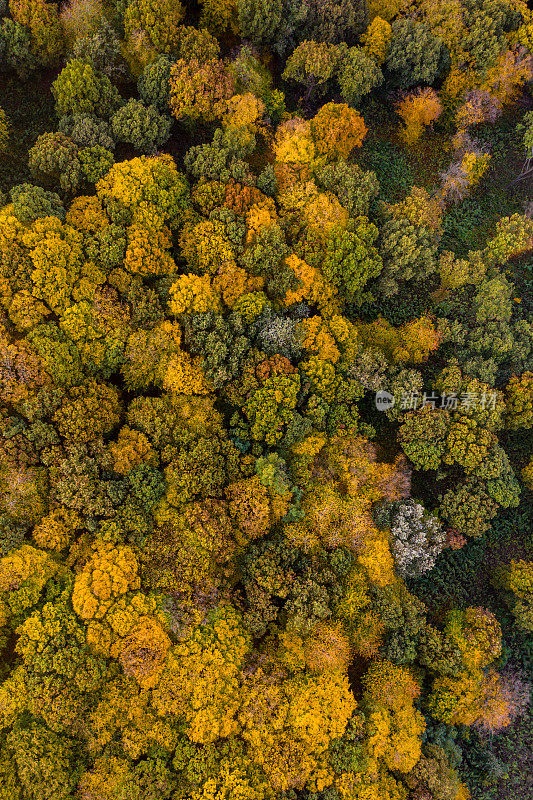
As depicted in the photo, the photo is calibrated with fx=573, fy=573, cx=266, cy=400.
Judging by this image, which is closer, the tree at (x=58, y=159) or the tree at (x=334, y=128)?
the tree at (x=58, y=159)

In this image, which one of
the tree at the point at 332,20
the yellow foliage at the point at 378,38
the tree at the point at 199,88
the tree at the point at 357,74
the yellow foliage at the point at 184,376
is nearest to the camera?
the yellow foliage at the point at 184,376

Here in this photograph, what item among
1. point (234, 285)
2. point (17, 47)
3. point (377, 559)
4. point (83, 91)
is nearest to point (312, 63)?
point (83, 91)

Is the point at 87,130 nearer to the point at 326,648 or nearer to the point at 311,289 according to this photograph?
the point at 311,289

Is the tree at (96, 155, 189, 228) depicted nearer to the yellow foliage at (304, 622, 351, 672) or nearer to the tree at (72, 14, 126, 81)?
the tree at (72, 14, 126, 81)

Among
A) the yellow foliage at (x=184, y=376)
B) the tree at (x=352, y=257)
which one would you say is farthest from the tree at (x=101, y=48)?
the yellow foliage at (x=184, y=376)

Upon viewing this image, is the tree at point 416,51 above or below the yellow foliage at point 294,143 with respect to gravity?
above

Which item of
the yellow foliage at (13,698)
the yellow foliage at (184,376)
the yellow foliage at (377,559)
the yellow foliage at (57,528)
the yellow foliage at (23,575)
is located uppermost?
the yellow foliage at (184,376)

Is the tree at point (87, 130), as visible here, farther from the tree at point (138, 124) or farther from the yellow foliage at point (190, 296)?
the yellow foliage at point (190, 296)

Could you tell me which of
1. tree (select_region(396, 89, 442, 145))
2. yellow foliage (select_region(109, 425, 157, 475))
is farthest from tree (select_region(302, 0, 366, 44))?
yellow foliage (select_region(109, 425, 157, 475))

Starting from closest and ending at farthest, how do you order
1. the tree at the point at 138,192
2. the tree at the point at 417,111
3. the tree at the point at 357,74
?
the tree at the point at 138,192
the tree at the point at 357,74
the tree at the point at 417,111
